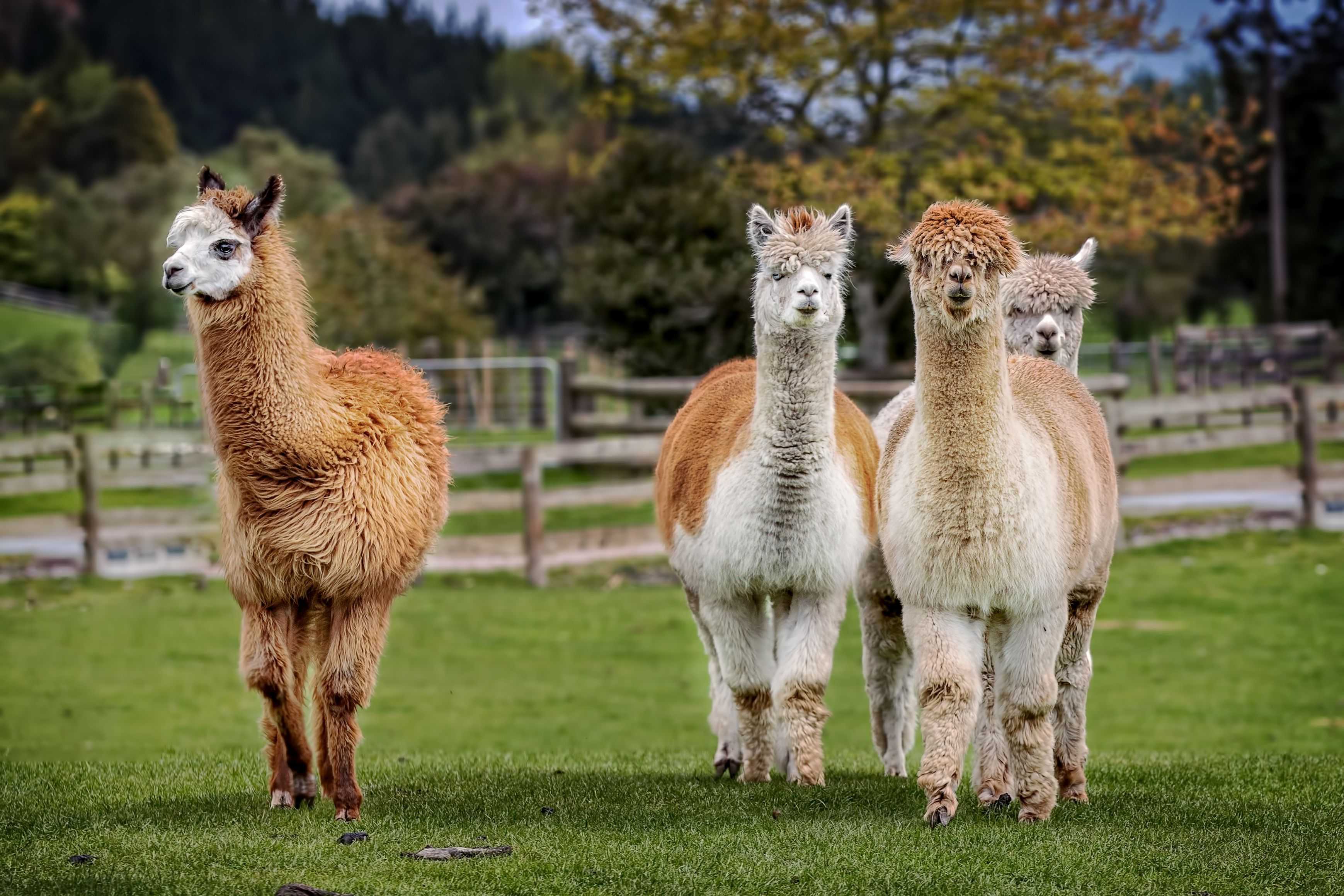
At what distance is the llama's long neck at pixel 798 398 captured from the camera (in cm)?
607

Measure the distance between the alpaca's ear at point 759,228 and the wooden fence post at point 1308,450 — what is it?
12.0 metres

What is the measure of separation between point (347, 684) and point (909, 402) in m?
2.54

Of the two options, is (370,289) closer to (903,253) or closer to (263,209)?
(263,209)

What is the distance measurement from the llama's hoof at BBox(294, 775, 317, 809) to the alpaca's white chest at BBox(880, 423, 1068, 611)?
2.24m

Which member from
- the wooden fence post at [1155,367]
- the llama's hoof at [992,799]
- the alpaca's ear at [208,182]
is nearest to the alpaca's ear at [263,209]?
the alpaca's ear at [208,182]

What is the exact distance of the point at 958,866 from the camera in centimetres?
457

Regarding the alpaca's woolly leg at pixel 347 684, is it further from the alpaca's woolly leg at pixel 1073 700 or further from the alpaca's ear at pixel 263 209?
the alpaca's woolly leg at pixel 1073 700

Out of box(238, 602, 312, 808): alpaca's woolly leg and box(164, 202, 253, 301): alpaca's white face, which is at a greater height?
box(164, 202, 253, 301): alpaca's white face

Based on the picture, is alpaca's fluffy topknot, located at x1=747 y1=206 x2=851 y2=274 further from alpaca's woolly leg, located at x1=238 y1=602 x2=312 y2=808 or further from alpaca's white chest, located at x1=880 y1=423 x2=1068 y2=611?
alpaca's woolly leg, located at x1=238 y1=602 x2=312 y2=808

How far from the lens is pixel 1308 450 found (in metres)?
16.6

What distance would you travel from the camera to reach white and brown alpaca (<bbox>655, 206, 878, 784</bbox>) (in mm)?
6062

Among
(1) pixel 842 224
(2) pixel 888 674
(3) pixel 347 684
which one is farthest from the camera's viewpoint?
(2) pixel 888 674

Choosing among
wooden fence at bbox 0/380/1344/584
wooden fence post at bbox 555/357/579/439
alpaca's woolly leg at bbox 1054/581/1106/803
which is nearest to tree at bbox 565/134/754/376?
wooden fence post at bbox 555/357/579/439

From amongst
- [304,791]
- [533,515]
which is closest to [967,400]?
[304,791]
